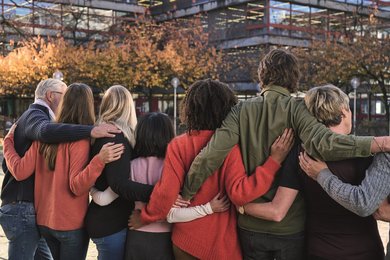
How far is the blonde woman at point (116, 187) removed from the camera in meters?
3.46

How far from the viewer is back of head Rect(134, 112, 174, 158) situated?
11.6 feet

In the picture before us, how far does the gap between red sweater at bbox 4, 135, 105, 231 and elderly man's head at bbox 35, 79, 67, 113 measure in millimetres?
413

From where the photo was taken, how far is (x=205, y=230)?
130 inches

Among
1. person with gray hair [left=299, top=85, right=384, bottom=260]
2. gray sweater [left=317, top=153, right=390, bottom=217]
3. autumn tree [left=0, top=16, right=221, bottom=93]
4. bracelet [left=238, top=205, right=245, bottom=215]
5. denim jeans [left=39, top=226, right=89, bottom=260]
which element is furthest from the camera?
autumn tree [left=0, top=16, right=221, bottom=93]

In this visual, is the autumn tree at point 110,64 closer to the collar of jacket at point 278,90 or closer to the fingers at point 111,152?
the fingers at point 111,152

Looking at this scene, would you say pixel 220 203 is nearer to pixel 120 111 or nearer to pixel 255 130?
pixel 255 130

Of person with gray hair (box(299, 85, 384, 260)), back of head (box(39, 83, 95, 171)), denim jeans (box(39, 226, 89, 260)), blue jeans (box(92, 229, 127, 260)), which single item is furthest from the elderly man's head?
person with gray hair (box(299, 85, 384, 260))

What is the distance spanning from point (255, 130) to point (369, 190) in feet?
2.49

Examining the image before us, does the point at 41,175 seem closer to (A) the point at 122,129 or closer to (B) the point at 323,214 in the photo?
(A) the point at 122,129

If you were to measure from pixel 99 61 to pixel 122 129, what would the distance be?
28138mm

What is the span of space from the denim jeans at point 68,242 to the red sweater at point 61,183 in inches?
1.7

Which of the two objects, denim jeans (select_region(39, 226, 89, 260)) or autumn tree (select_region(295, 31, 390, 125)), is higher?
autumn tree (select_region(295, 31, 390, 125))

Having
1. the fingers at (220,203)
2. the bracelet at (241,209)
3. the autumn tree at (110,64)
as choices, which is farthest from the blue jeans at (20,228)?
the autumn tree at (110,64)

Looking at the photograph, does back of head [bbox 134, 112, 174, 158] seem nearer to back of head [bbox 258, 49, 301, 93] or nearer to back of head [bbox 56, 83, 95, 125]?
back of head [bbox 56, 83, 95, 125]
